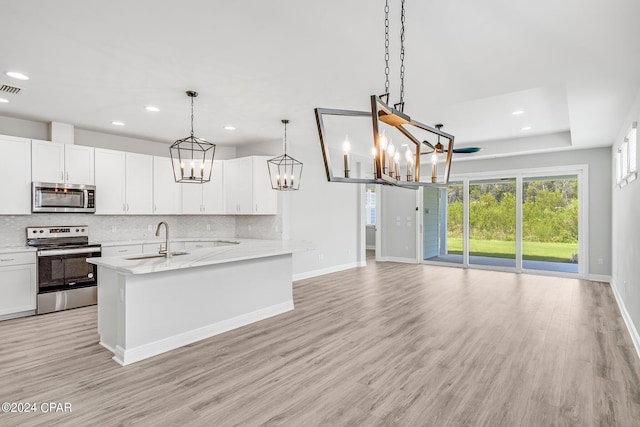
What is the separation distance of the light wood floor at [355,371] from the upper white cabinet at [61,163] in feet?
6.16

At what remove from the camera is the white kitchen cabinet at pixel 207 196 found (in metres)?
6.27

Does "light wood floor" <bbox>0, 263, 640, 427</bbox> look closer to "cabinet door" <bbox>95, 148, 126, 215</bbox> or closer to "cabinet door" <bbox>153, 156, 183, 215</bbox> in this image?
"cabinet door" <bbox>95, 148, 126, 215</bbox>

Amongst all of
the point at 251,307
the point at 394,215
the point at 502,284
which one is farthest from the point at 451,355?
the point at 394,215

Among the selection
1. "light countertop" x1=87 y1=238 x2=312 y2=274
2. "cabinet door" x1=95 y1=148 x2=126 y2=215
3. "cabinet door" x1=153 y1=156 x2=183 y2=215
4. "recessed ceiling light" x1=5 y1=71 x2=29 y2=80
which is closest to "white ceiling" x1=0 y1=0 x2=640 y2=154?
"recessed ceiling light" x1=5 y1=71 x2=29 y2=80

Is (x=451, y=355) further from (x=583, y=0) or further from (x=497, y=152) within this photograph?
(x=497, y=152)

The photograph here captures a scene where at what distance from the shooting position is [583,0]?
213cm

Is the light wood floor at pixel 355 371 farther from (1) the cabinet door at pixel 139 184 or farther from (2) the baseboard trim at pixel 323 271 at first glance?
(2) the baseboard trim at pixel 323 271

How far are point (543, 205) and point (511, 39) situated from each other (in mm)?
5592

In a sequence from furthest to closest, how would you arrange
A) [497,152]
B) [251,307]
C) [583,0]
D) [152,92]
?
[497,152]
[251,307]
[152,92]
[583,0]

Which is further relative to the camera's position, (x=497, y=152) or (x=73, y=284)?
(x=497, y=152)

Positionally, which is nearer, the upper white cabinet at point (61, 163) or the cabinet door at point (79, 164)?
the upper white cabinet at point (61, 163)

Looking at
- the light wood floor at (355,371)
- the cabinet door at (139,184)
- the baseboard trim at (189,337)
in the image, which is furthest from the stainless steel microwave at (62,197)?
the baseboard trim at (189,337)

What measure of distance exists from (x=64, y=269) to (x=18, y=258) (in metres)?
0.51

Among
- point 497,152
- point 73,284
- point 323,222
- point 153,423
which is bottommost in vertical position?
point 153,423
